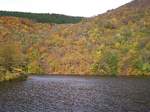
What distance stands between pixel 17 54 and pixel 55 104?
86.8m

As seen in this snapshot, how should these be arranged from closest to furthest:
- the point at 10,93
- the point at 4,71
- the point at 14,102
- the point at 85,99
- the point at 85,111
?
1. the point at 85,111
2. the point at 14,102
3. the point at 85,99
4. the point at 10,93
5. the point at 4,71

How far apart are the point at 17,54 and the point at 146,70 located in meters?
74.2

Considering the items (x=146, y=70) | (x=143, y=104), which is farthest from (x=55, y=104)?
(x=146, y=70)

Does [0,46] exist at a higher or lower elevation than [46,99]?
higher

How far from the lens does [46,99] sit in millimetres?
87875

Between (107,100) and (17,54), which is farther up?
(17,54)

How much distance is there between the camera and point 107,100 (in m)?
84.1

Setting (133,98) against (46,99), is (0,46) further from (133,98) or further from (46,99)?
(133,98)

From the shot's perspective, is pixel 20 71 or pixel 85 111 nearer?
pixel 85 111

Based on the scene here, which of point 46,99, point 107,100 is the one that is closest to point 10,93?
point 46,99

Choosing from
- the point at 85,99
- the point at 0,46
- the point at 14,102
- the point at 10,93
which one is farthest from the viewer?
the point at 0,46

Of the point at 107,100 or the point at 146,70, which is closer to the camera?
the point at 107,100

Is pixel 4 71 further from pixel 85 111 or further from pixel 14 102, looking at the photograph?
pixel 85 111

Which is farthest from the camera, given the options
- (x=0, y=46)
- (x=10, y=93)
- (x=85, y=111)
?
(x=0, y=46)
